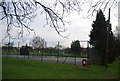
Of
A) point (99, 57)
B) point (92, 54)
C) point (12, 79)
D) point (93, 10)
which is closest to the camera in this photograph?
point (93, 10)

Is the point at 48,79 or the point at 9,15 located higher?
the point at 9,15

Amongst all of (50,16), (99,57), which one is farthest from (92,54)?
(50,16)

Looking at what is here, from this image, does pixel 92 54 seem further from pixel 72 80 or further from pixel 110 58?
pixel 72 80

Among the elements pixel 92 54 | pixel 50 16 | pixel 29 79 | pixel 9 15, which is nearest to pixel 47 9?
pixel 50 16

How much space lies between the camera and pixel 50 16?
8.08m

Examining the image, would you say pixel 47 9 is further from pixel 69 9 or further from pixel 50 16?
pixel 69 9

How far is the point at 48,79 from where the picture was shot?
42.4 ft

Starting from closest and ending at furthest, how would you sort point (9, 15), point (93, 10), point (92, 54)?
point (93, 10) < point (9, 15) < point (92, 54)

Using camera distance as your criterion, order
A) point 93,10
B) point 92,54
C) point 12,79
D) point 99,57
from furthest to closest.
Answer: point 99,57
point 92,54
point 12,79
point 93,10

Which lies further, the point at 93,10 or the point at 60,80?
the point at 60,80

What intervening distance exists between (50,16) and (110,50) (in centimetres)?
2245

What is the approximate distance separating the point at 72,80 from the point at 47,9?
6182 millimetres

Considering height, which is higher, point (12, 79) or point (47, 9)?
point (47, 9)


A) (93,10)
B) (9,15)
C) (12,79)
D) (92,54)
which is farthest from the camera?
(92,54)
